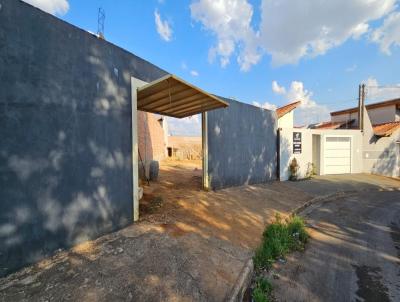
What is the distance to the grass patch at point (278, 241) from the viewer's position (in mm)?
4312

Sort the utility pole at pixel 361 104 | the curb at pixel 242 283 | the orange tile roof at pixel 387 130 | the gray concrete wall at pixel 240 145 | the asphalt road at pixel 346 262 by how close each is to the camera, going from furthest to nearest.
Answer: the utility pole at pixel 361 104, the orange tile roof at pixel 387 130, the gray concrete wall at pixel 240 145, the asphalt road at pixel 346 262, the curb at pixel 242 283

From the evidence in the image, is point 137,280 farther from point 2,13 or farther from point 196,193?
point 196,193

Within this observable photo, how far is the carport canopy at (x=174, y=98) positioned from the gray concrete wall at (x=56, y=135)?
753 mm

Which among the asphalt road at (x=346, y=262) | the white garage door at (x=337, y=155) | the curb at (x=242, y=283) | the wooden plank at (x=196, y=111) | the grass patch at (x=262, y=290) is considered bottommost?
the asphalt road at (x=346, y=262)

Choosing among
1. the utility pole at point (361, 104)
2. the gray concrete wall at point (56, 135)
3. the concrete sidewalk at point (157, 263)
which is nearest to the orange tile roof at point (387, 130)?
the utility pole at point (361, 104)

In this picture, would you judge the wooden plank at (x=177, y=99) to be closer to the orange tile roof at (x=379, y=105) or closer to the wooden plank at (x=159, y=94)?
the wooden plank at (x=159, y=94)

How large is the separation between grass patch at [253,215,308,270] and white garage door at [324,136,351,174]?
9.94 metres

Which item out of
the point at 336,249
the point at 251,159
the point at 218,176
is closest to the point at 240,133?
the point at 251,159

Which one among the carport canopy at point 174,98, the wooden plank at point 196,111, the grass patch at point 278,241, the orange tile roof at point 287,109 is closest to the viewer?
the grass patch at point 278,241

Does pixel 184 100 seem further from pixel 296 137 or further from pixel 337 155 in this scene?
pixel 337 155

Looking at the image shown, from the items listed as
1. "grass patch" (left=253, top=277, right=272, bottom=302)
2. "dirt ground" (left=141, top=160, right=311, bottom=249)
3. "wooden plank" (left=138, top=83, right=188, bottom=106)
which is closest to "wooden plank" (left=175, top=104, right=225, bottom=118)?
"wooden plank" (left=138, top=83, right=188, bottom=106)

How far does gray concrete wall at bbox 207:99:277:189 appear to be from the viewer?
27.4ft

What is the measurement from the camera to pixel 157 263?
11.5 ft

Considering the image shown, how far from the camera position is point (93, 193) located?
13.2 feet
